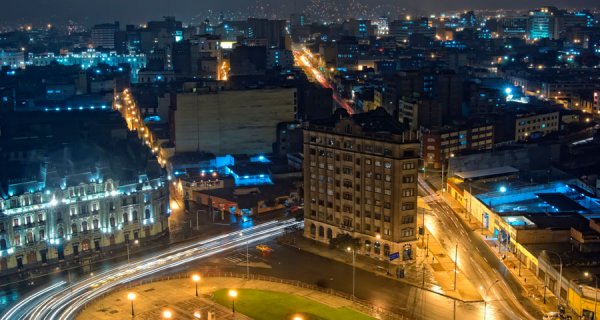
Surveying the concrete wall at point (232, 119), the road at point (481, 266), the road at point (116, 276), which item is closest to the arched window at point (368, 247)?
the road at point (481, 266)

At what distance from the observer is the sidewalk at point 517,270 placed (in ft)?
181

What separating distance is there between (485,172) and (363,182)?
27.7 meters

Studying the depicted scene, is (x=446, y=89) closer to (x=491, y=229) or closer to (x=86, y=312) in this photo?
(x=491, y=229)

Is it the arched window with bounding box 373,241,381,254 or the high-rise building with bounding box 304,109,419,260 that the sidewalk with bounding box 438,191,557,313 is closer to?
the high-rise building with bounding box 304,109,419,260

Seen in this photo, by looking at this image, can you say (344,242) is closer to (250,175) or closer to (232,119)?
(250,175)

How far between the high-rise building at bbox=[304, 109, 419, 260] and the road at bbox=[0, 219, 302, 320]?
598 cm

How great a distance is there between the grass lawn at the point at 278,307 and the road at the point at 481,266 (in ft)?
32.5

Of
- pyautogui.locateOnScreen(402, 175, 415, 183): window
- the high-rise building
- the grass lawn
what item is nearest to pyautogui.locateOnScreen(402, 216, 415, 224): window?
the high-rise building

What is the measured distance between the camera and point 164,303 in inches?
2156

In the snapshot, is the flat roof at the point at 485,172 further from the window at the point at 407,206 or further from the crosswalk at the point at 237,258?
the crosswalk at the point at 237,258

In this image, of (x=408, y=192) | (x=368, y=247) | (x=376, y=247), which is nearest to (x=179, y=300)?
(x=368, y=247)

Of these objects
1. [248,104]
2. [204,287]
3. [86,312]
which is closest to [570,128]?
[248,104]

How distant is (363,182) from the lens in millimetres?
66812

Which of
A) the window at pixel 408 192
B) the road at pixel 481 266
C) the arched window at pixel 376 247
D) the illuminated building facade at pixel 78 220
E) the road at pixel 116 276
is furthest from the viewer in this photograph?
the arched window at pixel 376 247
